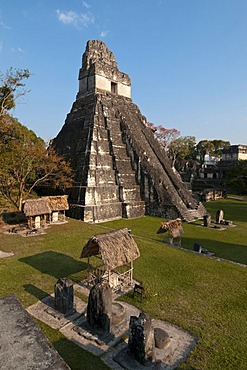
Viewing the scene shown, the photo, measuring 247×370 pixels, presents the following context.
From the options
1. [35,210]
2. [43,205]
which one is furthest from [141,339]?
[43,205]

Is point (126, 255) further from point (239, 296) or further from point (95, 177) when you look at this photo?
point (95, 177)

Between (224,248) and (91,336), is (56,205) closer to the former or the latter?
(224,248)

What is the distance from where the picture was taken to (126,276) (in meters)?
8.92

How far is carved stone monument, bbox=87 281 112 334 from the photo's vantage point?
5941mm

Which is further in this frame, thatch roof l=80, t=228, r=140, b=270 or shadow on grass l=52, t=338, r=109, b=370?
thatch roof l=80, t=228, r=140, b=270

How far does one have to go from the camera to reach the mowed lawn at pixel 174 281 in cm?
542

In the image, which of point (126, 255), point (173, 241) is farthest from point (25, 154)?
point (126, 255)

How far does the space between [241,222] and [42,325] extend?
17.2 m

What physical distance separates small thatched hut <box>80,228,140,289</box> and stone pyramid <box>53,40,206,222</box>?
938cm

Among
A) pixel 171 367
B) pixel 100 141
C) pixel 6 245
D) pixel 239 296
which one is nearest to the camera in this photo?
pixel 171 367

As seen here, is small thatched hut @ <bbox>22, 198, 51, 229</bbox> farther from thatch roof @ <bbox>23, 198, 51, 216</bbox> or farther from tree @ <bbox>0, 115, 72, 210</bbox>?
tree @ <bbox>0, 115, 72, 210</bbox>

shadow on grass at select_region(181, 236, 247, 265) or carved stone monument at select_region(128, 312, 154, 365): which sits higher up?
carved stone monument at select_region(128, 312, 154, 365)

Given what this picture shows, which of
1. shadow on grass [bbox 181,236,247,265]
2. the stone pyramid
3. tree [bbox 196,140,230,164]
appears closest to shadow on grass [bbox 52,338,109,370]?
shadow on grass [bbox 181,236,247,265]

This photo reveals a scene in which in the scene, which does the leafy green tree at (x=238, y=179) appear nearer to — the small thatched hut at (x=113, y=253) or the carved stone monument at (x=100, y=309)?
the small thatched hut at (x=113, y=253)
